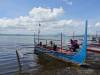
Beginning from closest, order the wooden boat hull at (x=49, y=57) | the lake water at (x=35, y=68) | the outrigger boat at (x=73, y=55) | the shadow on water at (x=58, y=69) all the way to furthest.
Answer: the shadow on water at (x=58, y=69)
the lake water at (x=35, y=68)
the outrigger boat at (x=73, y=55)
the wooden boat hull at (x=49, y=57)

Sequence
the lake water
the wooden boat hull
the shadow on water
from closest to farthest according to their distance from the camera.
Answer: the shadow on water < the lake water < the wooden boat hull

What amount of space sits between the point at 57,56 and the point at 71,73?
10501mm

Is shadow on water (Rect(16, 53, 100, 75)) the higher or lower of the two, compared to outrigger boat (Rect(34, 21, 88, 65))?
lower

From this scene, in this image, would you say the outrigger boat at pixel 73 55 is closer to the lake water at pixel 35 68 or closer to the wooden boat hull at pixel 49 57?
the wooden boat hull at pixel 49 57

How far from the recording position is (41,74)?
11219mm

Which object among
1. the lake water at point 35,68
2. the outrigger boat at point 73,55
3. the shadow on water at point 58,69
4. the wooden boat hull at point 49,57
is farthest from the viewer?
the wooden boat hull at point 49,57

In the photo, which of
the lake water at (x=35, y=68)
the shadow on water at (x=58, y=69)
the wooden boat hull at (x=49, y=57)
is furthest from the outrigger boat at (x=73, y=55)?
the lake water at (x=35, y=68)

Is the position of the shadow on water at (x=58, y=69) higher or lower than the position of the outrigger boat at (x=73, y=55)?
lower

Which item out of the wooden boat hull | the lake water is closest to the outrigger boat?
the wooden boat hull

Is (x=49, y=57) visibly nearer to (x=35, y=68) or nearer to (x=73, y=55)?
(x=35, y=68)

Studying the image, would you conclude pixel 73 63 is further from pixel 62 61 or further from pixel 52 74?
pixel 52 74

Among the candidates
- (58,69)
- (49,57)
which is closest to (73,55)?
(49,57)

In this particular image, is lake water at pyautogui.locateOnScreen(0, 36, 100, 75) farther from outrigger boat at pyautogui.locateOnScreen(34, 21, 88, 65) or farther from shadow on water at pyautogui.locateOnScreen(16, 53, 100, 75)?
outrigger boat at pyautogui.locateOnScreen(34, 21, 88, 65)

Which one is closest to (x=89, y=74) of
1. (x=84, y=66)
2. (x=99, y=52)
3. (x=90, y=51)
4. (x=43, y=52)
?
(x=84, y=66)
